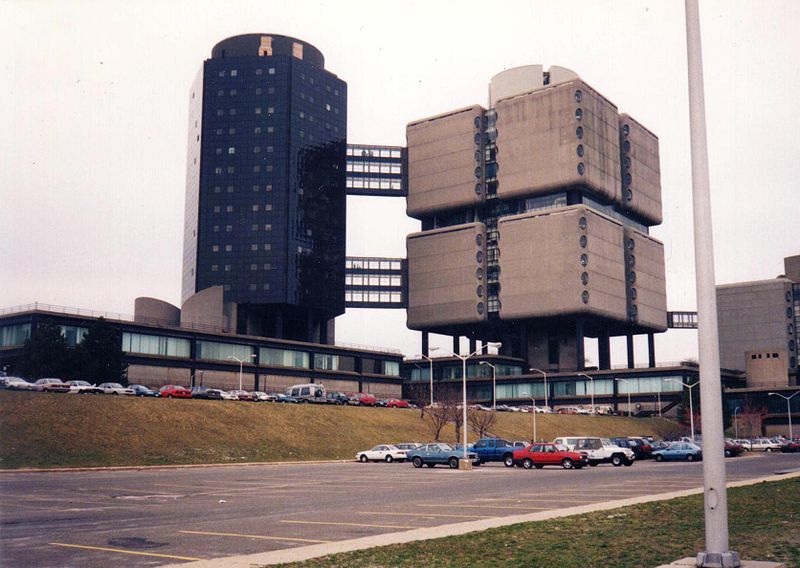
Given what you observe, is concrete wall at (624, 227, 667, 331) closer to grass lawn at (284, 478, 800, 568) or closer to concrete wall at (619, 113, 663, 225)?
concrete wall at (619, 113, 663, 225)

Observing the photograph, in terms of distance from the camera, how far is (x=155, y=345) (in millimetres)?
114312

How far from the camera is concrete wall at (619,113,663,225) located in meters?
175

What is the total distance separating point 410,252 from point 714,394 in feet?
542

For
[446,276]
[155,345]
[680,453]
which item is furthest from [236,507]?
[446,276]

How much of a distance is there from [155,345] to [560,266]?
7637 cm

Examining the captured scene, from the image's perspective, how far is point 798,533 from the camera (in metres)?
16.8

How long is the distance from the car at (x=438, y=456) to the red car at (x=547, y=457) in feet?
11.2

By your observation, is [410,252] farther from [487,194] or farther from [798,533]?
[798,533]

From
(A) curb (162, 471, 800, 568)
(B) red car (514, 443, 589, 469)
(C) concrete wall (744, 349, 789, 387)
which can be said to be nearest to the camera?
(A) curb (162, 471, 800, 568)

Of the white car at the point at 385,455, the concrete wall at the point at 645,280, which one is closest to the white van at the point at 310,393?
the white car at the point at 385,455

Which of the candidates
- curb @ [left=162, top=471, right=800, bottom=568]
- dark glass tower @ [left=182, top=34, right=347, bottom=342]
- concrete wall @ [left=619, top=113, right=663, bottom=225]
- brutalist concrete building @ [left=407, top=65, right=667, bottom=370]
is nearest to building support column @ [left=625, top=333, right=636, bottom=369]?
brutalist concrete building @ [left=407, top=65, right=667, bottom=370]

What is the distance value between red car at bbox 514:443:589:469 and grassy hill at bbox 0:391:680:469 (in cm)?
2256

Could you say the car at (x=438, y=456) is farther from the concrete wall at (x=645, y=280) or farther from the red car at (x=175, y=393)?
the concrete wall at (x=645, y=280)

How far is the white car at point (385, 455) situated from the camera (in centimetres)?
6391
